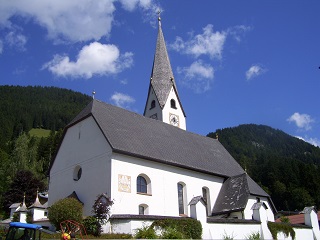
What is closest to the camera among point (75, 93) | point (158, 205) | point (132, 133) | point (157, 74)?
point (158, 205)

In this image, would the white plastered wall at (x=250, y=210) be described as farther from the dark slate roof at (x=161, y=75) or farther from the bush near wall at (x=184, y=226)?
the dark slate roof at (x=161, y=75)

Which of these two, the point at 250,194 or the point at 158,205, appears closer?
the point at 158,205

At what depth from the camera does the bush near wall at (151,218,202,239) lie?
2075cm

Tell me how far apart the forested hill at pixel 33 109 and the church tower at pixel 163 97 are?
68.3m

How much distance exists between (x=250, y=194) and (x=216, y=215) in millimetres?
3345

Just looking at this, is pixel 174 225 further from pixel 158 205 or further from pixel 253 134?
pixel 253 134

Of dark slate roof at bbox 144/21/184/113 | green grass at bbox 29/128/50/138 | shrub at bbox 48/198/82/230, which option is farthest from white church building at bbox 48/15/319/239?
green grass at bbox 29/128/50/138

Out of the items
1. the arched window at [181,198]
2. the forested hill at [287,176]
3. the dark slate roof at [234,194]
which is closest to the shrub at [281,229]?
the dark slate roof at [234,194]

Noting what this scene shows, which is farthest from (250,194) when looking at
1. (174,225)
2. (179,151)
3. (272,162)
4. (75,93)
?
(75,93)

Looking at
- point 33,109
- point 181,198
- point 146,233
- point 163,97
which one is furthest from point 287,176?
point 33,109

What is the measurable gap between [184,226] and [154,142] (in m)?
9.11

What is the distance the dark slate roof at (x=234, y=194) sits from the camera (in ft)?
93.7

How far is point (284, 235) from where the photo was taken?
87.0 feet

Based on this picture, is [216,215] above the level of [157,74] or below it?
below
